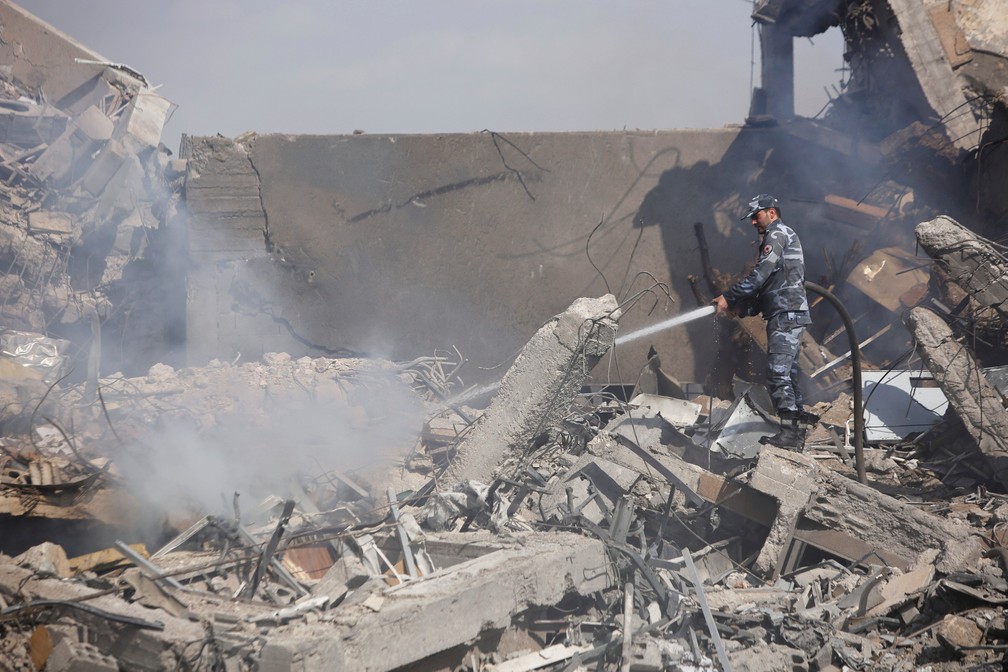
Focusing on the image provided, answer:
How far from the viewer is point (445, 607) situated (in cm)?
364

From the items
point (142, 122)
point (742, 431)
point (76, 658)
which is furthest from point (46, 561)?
point (142, 122)

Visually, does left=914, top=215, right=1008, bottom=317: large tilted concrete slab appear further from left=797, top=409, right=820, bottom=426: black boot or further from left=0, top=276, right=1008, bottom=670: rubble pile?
left=797, top=409, right=820, bottom=426: black boot

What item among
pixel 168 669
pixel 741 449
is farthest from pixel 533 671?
pixel 741 449

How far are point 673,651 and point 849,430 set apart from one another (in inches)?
148

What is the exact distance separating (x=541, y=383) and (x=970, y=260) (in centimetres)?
360

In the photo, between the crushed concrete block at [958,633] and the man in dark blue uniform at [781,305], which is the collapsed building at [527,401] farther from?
the man in dark blue uniform at [781,305]

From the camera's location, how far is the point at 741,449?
620 cm

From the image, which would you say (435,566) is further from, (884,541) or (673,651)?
(884,541)

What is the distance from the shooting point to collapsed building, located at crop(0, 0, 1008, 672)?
4031 millimetres

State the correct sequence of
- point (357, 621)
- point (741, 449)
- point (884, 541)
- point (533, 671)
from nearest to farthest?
1. point (357, 621)
2. point (533, 671)
3. point (884, 541)
4. point (741, 449)

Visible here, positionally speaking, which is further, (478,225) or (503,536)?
(478,225)

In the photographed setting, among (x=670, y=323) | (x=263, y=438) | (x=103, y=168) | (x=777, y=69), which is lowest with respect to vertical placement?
(x=263, y=438)

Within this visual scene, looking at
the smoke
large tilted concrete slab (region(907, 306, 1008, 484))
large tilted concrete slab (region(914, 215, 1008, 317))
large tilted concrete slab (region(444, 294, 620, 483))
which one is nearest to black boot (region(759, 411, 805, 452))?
large tilted concrete slab (region(907, 306, 1008, 484))

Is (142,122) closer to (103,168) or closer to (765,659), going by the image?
(103,168)
